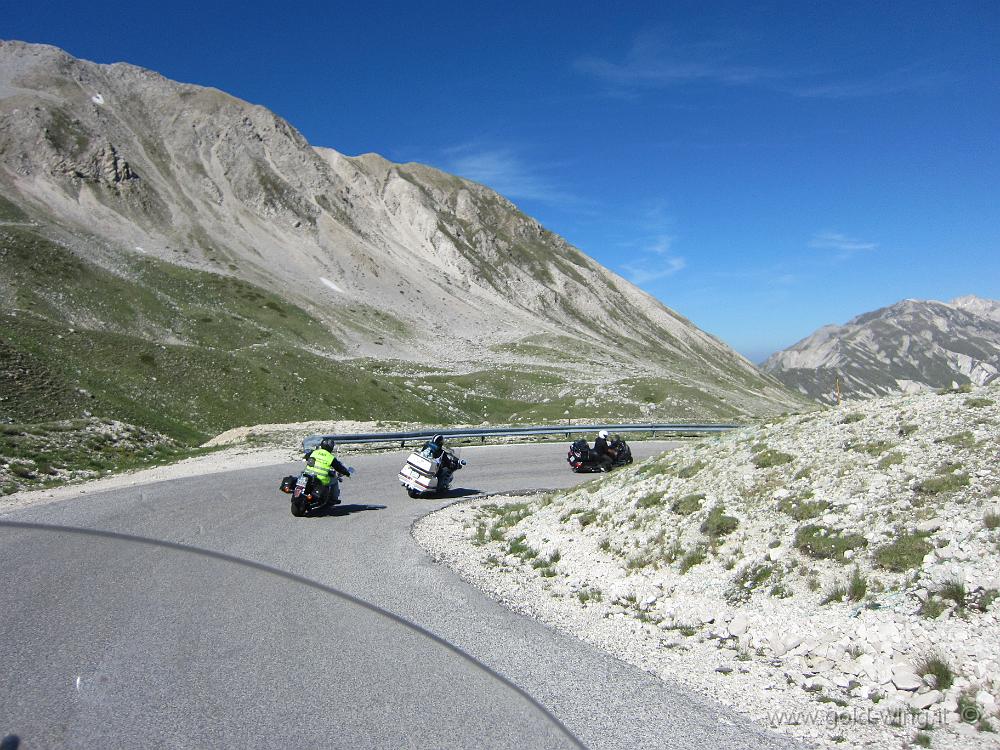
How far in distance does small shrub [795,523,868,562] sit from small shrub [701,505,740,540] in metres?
1.06

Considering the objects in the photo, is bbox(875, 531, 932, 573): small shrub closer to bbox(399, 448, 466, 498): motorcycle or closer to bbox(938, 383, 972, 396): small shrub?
bbox(938, 383, 972, 396): small shrub

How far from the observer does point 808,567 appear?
850 cm

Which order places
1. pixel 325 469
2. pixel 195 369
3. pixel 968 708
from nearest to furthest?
pixel 968 708 < pixel 325 469 < pixel 195 369

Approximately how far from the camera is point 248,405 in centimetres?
4188

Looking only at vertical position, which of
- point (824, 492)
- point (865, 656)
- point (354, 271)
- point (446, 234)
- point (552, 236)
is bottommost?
point (865, 656)

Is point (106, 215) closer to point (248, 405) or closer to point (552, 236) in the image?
point (248, 405)

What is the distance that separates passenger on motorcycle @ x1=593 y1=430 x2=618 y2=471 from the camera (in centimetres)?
2436

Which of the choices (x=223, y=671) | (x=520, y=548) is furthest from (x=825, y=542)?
(x=223, y=671)

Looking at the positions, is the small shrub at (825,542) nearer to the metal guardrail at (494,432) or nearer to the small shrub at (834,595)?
the small shrub at (834,595)

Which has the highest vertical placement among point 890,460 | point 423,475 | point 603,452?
point 890,460

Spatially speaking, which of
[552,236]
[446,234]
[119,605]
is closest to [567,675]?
[119,605]

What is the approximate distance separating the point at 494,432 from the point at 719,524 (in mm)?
21830

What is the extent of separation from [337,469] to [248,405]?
29782 millimetres

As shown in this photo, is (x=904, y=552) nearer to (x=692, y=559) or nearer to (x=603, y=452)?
(x=692, y=559)
